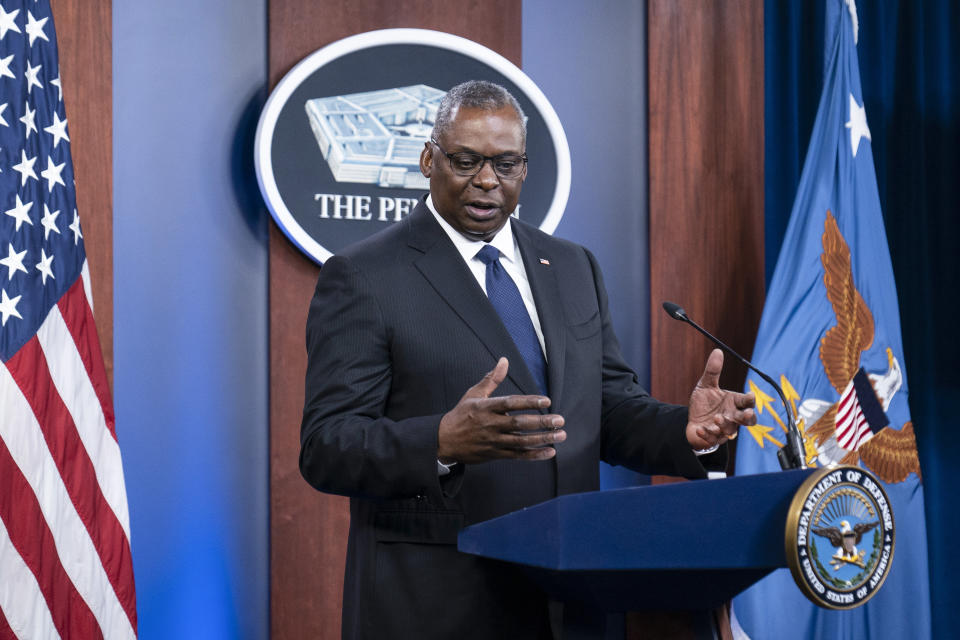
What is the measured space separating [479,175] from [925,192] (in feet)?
8.35

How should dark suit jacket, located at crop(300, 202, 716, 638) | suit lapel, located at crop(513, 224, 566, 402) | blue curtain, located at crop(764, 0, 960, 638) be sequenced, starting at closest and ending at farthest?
dark suit jacket, located at crop(300, 202, 716, 638) < suit lapel, located at crop(513, 224, 566, 402) < blue curtain, located at crop(764, 0, 960, 638)

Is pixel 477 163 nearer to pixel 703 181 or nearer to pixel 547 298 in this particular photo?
pixel 547 298

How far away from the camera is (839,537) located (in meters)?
1.09

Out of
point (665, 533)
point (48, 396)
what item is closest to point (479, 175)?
point (665, 533)

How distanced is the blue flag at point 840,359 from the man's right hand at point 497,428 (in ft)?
6.24

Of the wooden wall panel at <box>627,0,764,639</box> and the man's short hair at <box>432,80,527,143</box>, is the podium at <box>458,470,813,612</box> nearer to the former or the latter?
the man's short hair at <box>432,80,527,143</box>

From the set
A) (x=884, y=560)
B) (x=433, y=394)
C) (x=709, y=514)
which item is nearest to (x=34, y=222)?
(x=433, y=394)

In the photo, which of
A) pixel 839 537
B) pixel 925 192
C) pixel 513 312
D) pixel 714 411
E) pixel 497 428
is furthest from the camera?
pixel 925 192

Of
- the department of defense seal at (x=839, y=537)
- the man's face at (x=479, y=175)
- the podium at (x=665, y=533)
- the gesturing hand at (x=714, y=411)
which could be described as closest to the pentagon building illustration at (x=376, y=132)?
the man's face at (x=479, y=175)

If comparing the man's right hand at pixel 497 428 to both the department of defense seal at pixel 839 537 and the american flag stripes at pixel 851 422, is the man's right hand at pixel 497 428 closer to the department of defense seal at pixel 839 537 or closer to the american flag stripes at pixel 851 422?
the department of defense seal at pixel 839 537

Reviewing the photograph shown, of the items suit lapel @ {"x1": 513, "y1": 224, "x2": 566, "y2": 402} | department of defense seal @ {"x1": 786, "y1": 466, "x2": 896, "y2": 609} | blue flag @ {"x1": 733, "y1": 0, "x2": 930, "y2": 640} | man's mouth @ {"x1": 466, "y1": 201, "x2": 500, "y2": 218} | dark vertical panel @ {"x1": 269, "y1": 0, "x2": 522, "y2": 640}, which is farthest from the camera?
blue flag @ {"x1": 733, "y1": 0, "x2": 930, "y2": 640}

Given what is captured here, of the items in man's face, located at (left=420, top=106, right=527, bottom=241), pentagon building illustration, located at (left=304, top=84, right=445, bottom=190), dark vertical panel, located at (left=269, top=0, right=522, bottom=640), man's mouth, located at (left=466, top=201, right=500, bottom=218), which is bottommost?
dark vertical panel, located at (left=269, top=0, right=522, bottom=640)

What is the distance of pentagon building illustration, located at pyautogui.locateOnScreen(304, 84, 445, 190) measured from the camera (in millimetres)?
2877

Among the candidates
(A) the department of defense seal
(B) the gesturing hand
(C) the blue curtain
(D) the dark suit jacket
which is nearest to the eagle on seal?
(A) the department of defense seal
